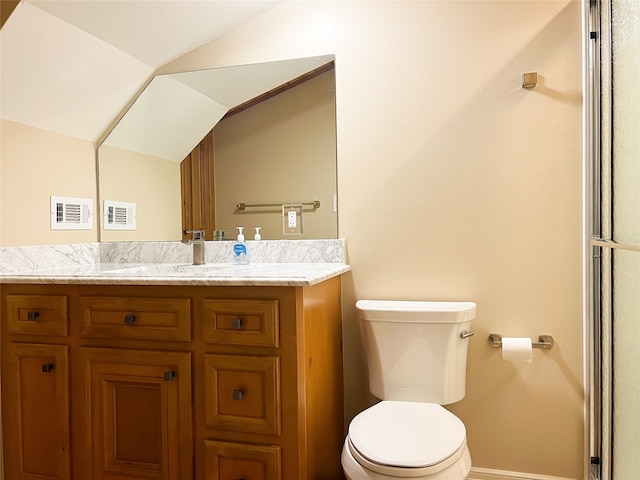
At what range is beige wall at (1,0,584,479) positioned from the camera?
1790mm

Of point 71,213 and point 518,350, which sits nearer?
point 518,350

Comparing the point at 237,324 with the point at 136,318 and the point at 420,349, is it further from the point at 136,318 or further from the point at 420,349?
the point at 420,349

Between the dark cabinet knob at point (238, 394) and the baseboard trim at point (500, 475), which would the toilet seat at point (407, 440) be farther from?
the baseboard trim at point (500, 475)

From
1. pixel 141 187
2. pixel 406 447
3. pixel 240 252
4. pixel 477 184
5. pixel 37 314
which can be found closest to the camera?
pixel 406 447

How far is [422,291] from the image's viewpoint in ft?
6.31

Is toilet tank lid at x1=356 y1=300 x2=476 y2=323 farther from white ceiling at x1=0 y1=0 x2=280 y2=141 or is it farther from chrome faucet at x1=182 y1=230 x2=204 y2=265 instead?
white ceiling at x1=0 y1=0 x2=280 y2=141

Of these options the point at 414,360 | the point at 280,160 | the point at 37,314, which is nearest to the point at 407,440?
the point at 414,360

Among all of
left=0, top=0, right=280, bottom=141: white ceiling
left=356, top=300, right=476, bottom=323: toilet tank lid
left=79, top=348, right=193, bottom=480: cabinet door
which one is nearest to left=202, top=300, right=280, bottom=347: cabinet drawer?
left=79, top=348, right=193, bottom=480: cabinet door

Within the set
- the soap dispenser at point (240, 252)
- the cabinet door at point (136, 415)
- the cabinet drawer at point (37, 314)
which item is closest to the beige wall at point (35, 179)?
the cabinet drawer at point (37, 314)

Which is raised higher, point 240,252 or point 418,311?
point 240,252

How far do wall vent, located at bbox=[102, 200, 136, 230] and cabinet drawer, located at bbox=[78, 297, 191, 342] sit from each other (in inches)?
27.5

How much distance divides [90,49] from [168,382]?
4.62 ft

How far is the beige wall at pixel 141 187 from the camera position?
2236mm

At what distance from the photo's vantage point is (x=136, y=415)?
5.32 feet
